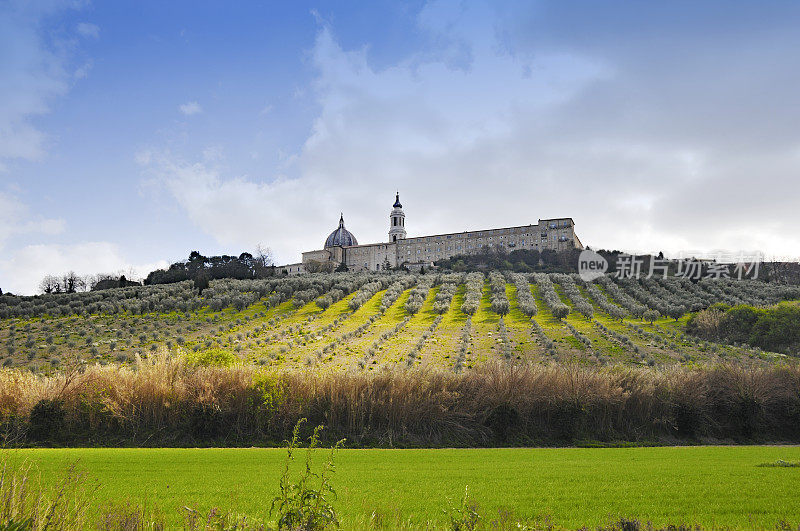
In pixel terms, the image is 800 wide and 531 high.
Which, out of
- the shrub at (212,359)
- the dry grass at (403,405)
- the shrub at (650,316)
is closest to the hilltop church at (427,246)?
the shrub at (650,316)

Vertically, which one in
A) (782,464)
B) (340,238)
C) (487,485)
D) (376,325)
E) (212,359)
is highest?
(340,238)

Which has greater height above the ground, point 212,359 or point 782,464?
point 212,359

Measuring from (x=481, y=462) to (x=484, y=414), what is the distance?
15.8ft

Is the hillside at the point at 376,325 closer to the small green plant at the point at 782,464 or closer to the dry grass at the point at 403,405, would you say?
the dry grass at the point at 403,405

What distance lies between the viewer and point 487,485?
8.25 metres

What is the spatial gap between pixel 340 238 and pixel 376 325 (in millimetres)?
107650

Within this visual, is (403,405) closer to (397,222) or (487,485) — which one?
(487,485)

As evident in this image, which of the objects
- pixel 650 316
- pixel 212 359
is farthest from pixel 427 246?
pixel 212 359

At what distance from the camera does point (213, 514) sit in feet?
13.4

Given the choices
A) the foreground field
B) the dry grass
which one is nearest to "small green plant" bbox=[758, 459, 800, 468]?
the foreground field

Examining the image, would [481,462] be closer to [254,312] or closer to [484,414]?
[484,414]

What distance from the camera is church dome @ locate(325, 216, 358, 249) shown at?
144m

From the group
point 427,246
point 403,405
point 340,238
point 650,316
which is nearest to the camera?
point 403,405

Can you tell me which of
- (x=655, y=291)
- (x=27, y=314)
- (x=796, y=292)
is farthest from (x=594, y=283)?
(x=27, y=314)
